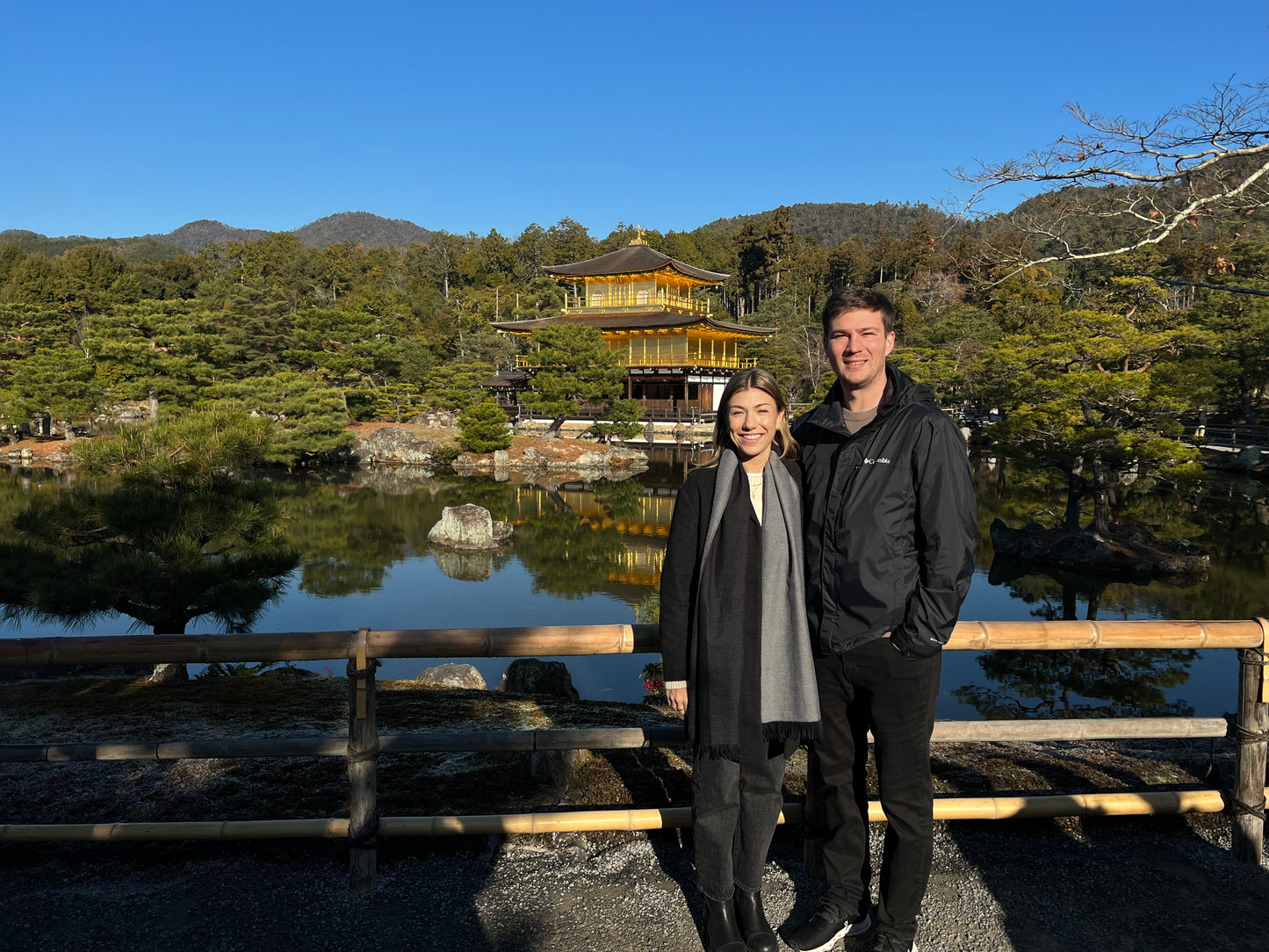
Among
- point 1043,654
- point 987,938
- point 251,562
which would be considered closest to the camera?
point 987,938

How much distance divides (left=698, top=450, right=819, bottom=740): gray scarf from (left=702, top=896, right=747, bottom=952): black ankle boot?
1.33 ft

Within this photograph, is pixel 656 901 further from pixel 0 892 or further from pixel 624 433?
pixel 624 433

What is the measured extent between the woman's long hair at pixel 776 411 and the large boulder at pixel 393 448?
1949 cm

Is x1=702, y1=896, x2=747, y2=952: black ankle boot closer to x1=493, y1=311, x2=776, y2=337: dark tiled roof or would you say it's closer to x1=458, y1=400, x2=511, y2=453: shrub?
x1=458, y1=400, x2=511, y2=453: shrub

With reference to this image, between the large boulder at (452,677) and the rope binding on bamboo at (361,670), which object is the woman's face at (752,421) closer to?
the rope binding on bamboo at (361,670)

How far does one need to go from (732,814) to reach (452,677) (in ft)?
14.1

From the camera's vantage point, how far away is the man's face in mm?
1761

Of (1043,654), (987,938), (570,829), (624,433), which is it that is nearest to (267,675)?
(570,829)

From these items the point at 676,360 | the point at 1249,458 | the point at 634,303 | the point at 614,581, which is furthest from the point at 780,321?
the point at 614,581

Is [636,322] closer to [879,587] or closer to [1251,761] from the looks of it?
[1251,761]

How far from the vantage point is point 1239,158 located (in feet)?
12.5

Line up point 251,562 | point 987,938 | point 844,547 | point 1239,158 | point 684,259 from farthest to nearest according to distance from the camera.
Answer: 1. point 684,259
2. point 251,562
3. point 1239,158
4. point 987,938
5. point 844,547

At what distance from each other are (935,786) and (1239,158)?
3252 millimetres

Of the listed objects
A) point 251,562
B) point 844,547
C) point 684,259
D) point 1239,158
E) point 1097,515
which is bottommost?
point 1097,515
